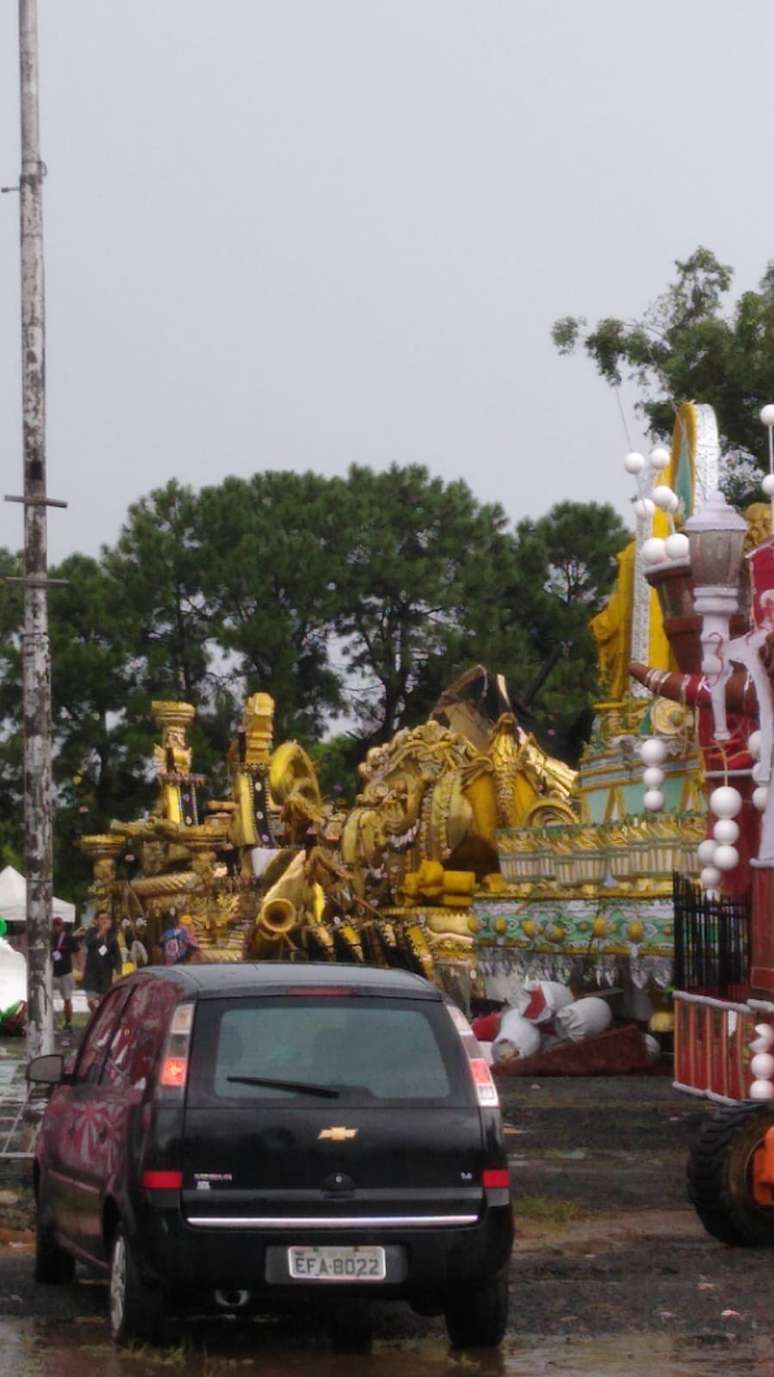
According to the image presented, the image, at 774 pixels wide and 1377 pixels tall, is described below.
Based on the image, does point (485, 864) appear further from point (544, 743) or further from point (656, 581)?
point (656, 581)

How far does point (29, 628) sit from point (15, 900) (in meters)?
32.9

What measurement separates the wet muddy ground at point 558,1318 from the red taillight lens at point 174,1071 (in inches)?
37.7

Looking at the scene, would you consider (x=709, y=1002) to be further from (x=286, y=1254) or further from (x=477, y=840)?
(x=477, y=840)

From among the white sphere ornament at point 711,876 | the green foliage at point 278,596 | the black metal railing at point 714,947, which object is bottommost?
the black metal railing at point 714,947

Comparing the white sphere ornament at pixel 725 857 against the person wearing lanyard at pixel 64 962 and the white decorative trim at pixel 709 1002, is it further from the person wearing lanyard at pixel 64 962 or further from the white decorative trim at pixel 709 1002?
the person wearing lanyard at pixel 64 962

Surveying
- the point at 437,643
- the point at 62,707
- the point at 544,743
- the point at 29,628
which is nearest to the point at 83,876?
the point at 62,707

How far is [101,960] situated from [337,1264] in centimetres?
2865

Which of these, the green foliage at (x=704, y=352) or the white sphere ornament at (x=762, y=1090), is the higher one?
the green foliage at (x=704, y=352)

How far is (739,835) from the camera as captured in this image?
15.8 meters

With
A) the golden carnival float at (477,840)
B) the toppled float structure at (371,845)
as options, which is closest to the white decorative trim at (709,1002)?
the golden carnival float at (477,840)

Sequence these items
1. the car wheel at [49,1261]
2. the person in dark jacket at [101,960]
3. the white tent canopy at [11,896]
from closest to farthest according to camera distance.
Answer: the car wheel at [49,1261]
the person in dark jacket at [101,960]
the white tent canopy at [11,896]

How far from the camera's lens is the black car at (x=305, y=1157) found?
342 inches

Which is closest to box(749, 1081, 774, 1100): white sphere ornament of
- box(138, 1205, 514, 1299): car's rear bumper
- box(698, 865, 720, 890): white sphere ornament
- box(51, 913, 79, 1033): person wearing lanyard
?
box(698, 865, 720, 890): white sphere ornament

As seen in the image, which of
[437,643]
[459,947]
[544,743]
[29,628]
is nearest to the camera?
[29,628]
